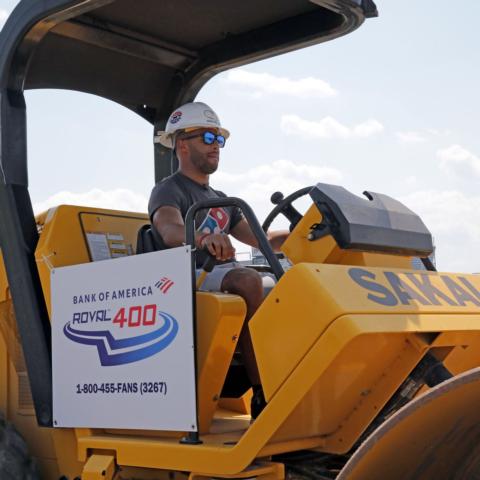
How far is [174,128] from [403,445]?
101 inches

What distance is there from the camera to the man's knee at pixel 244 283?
3.81 m

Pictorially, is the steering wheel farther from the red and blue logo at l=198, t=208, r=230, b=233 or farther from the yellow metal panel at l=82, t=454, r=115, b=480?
the yellow metal panel at l=82, t=454, r=115, b=480

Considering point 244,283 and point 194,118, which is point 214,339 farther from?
point 194,118

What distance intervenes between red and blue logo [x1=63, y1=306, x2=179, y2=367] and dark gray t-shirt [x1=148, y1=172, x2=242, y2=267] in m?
0.54

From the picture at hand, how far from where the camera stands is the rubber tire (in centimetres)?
408

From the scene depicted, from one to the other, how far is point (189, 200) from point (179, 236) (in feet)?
1.42

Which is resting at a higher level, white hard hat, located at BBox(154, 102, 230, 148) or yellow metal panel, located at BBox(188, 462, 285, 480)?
white hard hat, located at BBox(154, 102, 230, 148)

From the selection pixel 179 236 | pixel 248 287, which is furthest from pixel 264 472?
pixel 179 236

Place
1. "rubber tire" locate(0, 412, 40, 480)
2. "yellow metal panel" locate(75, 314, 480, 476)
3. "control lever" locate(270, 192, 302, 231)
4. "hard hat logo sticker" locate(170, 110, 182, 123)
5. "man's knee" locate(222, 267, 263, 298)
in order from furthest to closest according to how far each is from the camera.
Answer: "hard hat logo sticker" locate(170, 110, 182, 123)
"control lever" locate(270, 192, 302, 231)
"rubber tire" locate(0, 412, 40, 480)
"man's knee" locate(222, 267, 263, 298)
"yellow metal panel" locate(75, 314, 480, 476)

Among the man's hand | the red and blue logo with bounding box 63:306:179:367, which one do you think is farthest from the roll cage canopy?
the man's hand

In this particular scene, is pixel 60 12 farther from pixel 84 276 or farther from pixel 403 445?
pixel 403 445

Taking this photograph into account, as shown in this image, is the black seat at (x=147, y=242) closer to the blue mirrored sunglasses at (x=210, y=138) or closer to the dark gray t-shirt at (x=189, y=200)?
the dark gray t-shirt at (x=189, y=200)

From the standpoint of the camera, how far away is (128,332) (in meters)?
3.73

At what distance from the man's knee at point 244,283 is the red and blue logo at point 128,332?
375 millimetres
